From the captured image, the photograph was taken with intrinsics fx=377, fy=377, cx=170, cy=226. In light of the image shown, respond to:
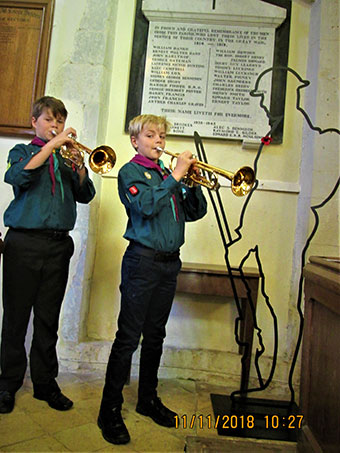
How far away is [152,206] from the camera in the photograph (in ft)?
5.91

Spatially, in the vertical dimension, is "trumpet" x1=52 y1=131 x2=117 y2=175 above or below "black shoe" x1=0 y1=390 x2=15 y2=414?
above

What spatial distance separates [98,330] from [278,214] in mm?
1652

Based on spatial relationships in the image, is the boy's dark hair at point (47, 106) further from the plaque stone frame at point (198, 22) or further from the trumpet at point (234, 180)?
the plaque stone frame at point (198, 22)

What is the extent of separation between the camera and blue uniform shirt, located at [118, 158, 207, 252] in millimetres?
1815

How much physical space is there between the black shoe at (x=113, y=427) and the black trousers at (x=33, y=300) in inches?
18.2

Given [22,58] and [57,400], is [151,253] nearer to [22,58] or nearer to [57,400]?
[57,400]

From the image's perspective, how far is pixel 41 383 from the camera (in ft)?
7.02

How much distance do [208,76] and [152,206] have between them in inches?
63.1

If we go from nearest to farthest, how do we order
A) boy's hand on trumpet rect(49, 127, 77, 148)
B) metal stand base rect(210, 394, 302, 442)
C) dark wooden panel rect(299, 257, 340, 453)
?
dark wooden panel rect(299, 257, 340, 453) < boy's hand on trumpet rect(49, 127, 77, 148) < metal stand base rect(210, 394, 302, 442)

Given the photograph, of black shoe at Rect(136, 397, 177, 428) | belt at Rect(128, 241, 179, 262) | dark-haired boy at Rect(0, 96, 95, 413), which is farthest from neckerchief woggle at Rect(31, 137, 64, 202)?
black shoe at Rect(136, 397, 177, 428)

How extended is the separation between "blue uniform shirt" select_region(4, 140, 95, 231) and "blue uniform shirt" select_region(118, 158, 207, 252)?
0.38m

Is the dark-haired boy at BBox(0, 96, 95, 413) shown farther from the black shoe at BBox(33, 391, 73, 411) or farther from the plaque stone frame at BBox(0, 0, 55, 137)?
the plaque stone frame at BBox(0, 0, 55, 137)

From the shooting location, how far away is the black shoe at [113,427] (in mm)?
1808
